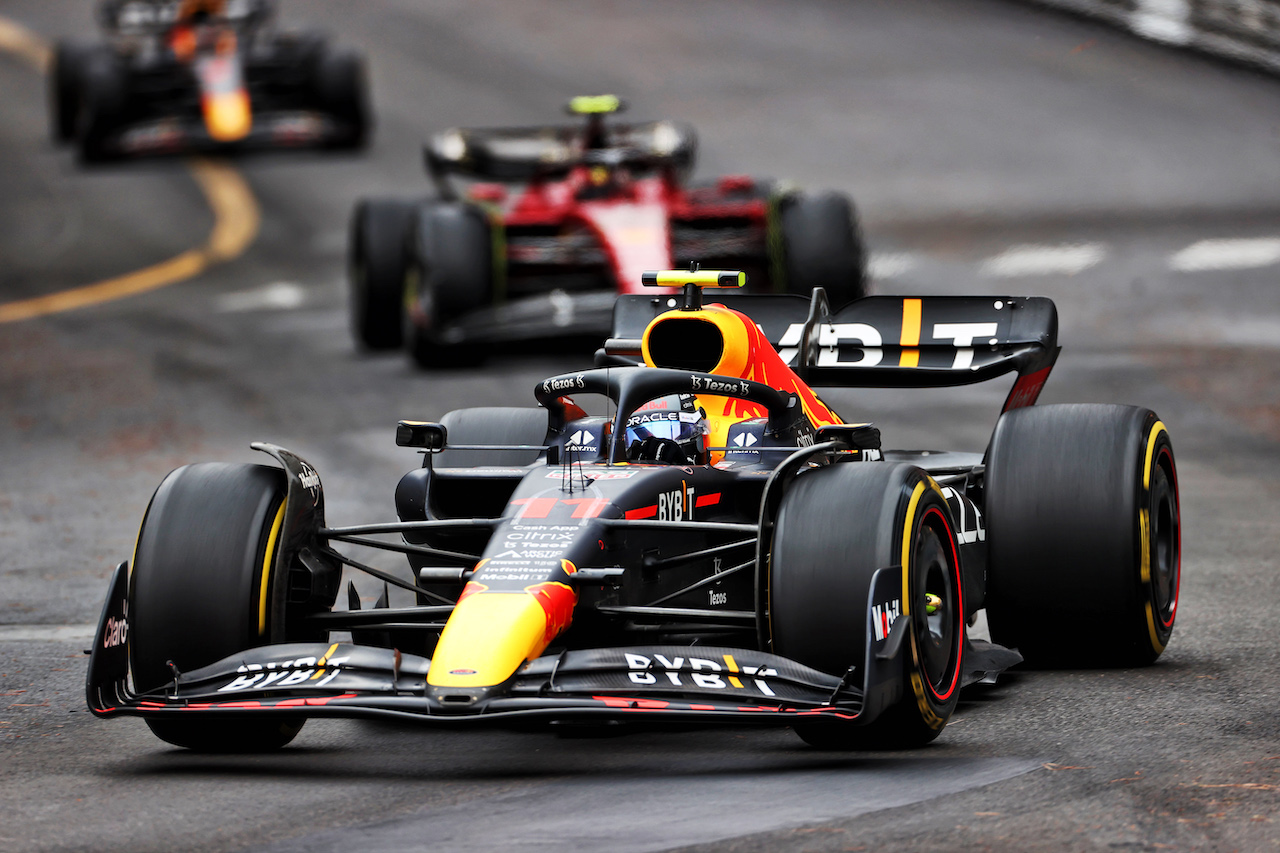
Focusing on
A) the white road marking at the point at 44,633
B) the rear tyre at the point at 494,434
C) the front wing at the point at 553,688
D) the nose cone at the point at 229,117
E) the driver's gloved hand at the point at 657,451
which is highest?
the nose cone at the point at 229,117

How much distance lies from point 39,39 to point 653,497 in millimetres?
34381

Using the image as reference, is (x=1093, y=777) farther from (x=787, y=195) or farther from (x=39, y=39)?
(x=39, y=39)

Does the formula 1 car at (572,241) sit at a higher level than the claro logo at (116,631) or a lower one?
higher

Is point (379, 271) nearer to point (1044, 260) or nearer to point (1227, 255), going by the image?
point (1044, 260)

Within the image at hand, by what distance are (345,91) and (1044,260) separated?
410 inches

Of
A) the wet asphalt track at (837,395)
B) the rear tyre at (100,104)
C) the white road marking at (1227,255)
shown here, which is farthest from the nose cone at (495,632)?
the rear tyre at (100,104)

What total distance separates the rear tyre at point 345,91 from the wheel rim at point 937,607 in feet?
69.0

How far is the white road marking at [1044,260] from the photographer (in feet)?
72.6

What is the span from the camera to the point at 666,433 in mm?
7836

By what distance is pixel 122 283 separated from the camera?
74.4ft

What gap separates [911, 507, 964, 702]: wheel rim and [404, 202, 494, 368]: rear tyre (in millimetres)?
10198

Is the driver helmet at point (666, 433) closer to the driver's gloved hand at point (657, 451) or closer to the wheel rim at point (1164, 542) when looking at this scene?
the driver's gloved hand at point (657, 451)

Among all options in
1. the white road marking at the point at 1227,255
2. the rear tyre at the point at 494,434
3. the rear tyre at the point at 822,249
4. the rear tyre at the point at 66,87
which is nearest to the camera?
the rear tyre at the point at 494,434

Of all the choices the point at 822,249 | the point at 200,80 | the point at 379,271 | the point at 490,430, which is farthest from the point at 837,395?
the point at 200,80
